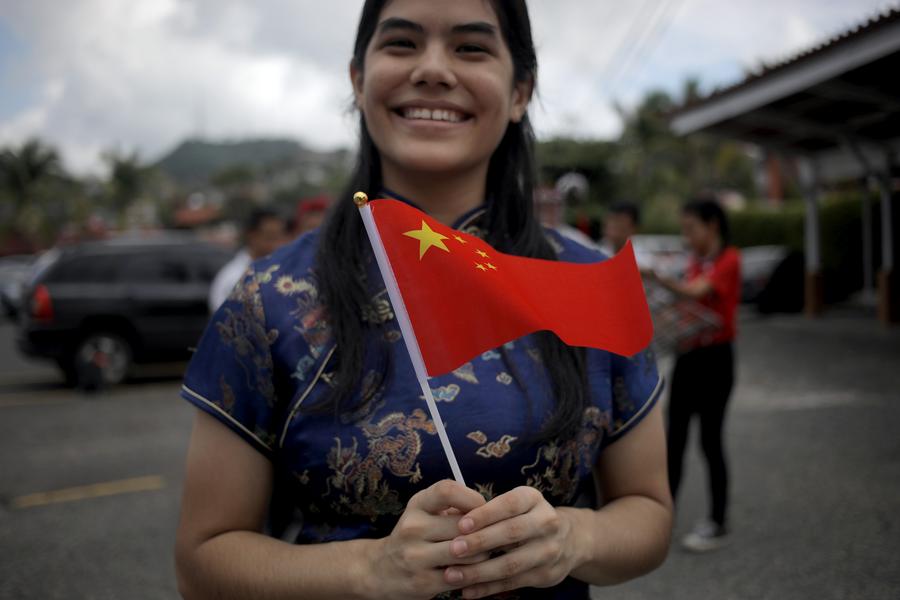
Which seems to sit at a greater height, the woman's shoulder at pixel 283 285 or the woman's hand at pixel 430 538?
the woman's shoulder at pixel 283 285

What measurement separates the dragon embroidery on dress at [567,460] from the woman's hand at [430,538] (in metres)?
0.26

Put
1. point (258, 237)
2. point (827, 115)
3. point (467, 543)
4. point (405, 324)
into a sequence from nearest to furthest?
point (467, 543) → point (405, 324) → point (258, 237) → point (827, 115)

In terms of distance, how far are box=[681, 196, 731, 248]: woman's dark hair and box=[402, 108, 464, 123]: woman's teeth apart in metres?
3.56

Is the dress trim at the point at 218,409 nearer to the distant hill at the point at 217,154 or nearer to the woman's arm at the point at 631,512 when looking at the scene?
the woman's arm at the point at 631,512

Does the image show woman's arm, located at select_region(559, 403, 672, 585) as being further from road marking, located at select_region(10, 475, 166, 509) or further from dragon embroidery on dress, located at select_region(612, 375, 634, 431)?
road marking, located at select_region(10, 475, 166, 509)

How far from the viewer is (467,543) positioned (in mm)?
1049

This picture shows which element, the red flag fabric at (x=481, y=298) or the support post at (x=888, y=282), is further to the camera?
the support post at (x=888, y=282)

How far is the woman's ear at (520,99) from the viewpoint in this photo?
152 centimetres

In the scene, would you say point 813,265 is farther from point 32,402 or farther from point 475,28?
point 475,28

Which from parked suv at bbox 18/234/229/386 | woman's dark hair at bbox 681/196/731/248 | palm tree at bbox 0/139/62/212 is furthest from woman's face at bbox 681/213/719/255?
palm tree at bbox 0/139/62/212

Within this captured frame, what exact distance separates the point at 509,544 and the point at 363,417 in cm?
33

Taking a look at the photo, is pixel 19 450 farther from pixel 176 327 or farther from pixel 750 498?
pixel 750 498

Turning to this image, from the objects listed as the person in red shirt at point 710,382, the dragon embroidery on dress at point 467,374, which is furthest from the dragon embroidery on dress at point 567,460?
the person in red shirt at point 710,382

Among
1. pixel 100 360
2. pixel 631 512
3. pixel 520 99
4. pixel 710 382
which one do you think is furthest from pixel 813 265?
pixel 631 512
